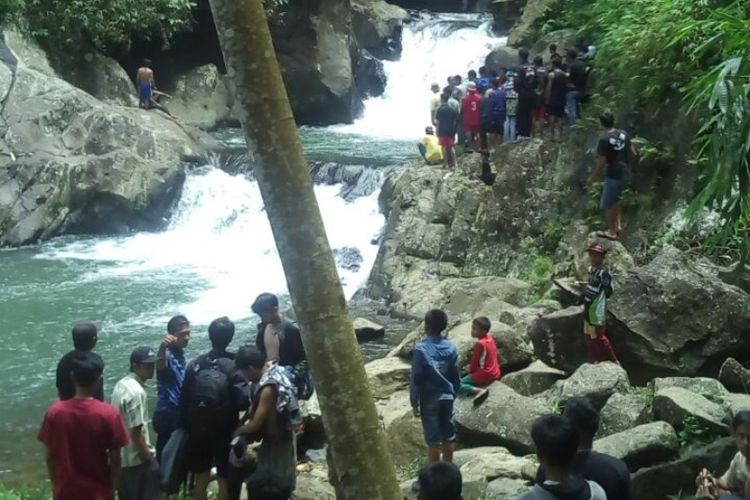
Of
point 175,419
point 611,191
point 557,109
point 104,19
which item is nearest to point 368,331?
point 611,191

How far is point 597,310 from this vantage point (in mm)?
8984

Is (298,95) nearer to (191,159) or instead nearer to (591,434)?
(191,159)

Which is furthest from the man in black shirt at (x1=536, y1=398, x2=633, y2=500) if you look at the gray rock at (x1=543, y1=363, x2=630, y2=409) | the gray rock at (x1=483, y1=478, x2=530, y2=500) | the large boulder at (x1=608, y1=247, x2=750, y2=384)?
the large boulder at (x1=608, y1=247, x2=750, y2=384)

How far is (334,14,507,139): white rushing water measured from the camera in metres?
30.8

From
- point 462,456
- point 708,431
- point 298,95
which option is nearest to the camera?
point 708,431

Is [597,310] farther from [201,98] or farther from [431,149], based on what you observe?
[201,98]

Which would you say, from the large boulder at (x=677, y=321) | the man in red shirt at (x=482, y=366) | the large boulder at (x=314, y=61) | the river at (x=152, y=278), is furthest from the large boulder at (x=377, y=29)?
the man in red shirt at (x=482, y=366)

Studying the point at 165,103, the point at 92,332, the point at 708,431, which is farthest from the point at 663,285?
the point at 165,103

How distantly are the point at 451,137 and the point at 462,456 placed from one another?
9006 millimetres

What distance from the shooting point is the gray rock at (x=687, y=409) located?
6.90 m

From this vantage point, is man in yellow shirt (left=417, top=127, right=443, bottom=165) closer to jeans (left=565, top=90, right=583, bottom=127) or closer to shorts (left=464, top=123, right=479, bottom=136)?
shorts (left=464, top=123, right=479, bottom=136)

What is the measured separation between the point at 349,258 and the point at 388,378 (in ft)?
24.7

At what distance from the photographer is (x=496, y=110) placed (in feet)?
51.4

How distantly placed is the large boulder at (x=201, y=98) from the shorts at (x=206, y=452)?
2131cm
